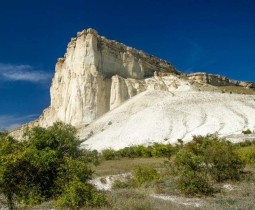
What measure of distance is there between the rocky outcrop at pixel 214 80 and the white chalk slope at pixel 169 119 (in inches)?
1136

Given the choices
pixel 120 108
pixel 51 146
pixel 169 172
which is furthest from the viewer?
pixel 120 108

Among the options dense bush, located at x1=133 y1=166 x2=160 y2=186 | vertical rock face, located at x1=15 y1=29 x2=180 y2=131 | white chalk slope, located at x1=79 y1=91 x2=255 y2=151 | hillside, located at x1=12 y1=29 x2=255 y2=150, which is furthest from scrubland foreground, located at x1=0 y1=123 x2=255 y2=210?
vertical rock face, located at x1=15 y1=29 x2=180 y2=131

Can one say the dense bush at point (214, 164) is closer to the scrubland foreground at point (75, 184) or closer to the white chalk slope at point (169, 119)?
the scrubland foreground at point (75, 184)

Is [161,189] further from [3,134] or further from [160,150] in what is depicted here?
[160,150]

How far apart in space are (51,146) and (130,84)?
69.2m

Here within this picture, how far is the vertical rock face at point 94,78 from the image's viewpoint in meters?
84.2

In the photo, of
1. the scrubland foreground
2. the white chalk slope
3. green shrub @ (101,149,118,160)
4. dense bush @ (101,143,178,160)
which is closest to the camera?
the scrubland foreground

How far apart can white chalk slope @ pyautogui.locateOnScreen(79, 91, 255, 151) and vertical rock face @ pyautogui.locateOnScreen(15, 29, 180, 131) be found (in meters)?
5.17

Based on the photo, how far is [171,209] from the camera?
13922 millimetres

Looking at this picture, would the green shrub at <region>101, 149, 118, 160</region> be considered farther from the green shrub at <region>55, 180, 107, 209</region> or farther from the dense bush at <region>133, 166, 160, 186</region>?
the green shrub at <region>55, 180, 107, 209</region>

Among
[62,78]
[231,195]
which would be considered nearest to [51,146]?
[231,195]

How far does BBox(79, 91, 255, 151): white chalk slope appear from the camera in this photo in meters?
59.0

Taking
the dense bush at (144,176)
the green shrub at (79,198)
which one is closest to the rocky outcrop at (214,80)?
the dense bush at (144,176)

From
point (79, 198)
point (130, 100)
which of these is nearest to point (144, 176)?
point (79, 198)
